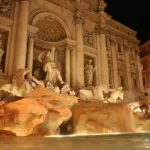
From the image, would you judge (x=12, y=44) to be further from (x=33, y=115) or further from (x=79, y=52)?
(x=33, y=115)

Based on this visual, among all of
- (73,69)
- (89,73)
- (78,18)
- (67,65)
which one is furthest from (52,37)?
(89,73)

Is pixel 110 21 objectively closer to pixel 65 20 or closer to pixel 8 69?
pixel 65 20

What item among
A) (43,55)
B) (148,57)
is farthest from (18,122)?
(148,57)

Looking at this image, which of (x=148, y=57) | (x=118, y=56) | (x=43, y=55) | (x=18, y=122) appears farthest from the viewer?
(x=148, y=57)

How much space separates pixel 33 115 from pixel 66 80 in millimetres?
8977

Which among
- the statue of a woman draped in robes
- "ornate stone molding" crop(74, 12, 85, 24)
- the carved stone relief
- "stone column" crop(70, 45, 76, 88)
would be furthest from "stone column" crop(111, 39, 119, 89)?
the carved stone relief

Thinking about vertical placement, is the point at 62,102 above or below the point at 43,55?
below

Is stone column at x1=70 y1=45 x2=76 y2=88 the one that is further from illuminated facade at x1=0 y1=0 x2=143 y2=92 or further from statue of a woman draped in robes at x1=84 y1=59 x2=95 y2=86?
statue of a woman draped in robes at x1=84 y1=59 x2=95 y2=86

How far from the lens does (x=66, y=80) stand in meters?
15.8

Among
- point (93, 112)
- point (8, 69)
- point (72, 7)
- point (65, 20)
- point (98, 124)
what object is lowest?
point (98, 124)

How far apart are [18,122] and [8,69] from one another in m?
7.31

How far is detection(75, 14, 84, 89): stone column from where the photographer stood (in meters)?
16.3

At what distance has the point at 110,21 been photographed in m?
23.5

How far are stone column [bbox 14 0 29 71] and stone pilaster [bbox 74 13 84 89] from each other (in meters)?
5.03
